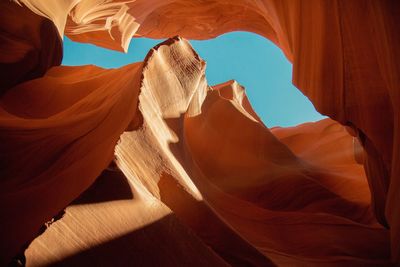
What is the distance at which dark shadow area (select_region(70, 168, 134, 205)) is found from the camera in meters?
2.09

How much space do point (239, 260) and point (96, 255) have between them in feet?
4.45

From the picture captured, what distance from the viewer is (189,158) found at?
13.3ft

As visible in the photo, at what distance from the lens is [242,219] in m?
4.52

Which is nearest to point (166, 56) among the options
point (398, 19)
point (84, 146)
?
point (84, 146)

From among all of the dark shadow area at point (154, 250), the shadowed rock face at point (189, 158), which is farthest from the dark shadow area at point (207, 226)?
the dark shadow area at point (154, 250)

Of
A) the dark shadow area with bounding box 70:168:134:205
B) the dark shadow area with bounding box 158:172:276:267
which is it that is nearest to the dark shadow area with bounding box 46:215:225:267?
the dark shadow area with bounding box 70:168:134:205

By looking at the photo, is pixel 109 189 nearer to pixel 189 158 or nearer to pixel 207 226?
pixel 207 226

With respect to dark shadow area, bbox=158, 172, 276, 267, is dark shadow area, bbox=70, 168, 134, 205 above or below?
above

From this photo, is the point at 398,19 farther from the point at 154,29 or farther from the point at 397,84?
the point at 154,29

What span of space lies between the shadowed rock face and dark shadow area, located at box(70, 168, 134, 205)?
1 cm

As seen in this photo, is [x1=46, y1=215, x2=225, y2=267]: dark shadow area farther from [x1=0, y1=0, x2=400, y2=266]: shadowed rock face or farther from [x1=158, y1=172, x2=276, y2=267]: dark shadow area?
[x1=158, y1=172, x2=276, y2=267]: dark shadow area

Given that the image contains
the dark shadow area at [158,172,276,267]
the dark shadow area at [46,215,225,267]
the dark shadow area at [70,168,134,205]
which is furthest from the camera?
the dark shadow area at [158,172,276,267]

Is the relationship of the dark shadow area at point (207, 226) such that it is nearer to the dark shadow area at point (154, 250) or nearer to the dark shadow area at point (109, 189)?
the dark shadow area at point (154, 250)

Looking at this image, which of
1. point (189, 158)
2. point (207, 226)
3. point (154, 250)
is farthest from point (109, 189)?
point (189, 158)
